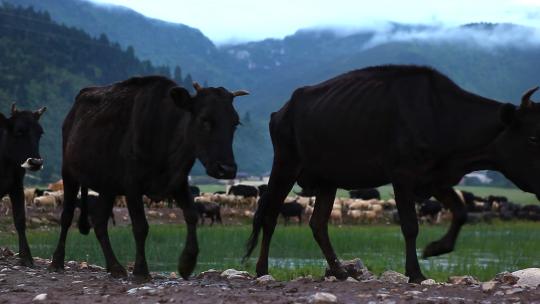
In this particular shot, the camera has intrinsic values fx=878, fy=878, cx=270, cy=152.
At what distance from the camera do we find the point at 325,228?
10.5 metres

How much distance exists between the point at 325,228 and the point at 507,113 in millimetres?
2775

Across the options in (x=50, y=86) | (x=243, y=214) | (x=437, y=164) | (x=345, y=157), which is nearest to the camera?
(x=437, y=164)

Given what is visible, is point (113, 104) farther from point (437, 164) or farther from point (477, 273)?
point (477, 273)

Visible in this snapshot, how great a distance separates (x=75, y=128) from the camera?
11398mm

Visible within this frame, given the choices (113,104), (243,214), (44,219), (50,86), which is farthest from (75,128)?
(50,86)

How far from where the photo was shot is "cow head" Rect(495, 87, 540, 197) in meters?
8.73

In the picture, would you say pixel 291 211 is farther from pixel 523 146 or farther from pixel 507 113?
pixel 507 113

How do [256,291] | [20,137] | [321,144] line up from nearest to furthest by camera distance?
[256,291] < [321,144] < [20,137]

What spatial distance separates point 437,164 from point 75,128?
193 inches

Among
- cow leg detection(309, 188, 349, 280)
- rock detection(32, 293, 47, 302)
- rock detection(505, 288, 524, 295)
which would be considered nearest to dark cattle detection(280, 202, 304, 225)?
cow leg detection(309, 188, 349, 280)

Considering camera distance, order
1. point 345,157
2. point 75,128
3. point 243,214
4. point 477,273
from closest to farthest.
Result: point 345,157
point 75,128
point 477,273
point 243,214

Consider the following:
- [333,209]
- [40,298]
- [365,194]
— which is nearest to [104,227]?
[40,298]

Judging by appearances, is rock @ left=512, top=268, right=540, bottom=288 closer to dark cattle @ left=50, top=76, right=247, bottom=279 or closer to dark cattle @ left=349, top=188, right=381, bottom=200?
dark cattle @ left=50, top=76, right=247, bottom=279

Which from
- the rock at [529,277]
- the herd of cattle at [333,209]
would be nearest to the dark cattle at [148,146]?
the rock at [529,277]
